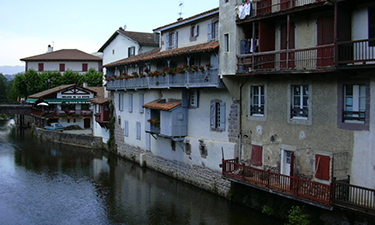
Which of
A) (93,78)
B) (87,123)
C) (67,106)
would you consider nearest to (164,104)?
(87,123)

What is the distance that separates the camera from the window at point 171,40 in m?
31.3

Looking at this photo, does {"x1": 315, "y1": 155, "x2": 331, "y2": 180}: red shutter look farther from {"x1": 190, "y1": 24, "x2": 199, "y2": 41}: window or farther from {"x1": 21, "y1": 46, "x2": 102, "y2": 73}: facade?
{"x1": 21, "y1": 46, "x2": 102, "y2": 73}: facade

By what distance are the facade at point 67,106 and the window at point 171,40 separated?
951 inches

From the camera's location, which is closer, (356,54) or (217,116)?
(356,54)

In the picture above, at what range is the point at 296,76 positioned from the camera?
19.2 m

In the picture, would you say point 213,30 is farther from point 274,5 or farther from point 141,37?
point 141,37

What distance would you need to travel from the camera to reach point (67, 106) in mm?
55281

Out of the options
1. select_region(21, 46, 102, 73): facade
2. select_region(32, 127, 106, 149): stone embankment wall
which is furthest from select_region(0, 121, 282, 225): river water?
select_region(21, 46, 102, 73): facade

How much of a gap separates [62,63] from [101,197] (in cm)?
5557

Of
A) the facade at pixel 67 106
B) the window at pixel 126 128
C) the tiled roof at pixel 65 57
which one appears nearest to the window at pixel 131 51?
the window at pixel 126 128

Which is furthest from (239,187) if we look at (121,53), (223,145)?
(121,53)

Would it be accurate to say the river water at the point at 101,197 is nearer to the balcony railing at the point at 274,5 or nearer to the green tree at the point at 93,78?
the balcony railing at the point at 274,5

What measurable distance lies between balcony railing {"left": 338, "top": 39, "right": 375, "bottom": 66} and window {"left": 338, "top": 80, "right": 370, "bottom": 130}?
914 millimetres

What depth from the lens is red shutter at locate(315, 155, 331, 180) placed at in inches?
704
